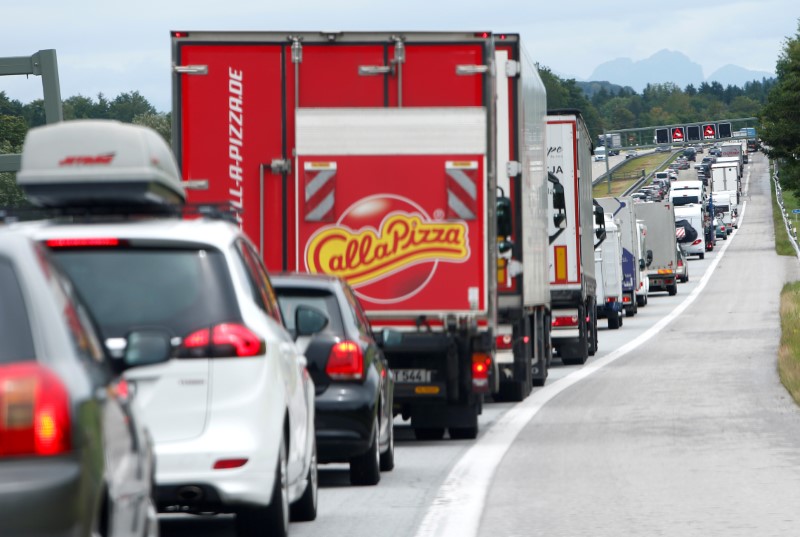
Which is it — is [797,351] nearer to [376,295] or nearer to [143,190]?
[376,295]

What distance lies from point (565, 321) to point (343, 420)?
54.2ft

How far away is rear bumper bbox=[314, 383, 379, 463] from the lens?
38.1 feet

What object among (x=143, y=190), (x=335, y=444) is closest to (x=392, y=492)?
(x=335, y=444)

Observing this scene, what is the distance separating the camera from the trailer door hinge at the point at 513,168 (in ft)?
58.5

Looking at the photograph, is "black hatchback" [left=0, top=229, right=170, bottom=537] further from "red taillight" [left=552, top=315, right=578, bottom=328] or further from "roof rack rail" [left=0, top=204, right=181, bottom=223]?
"red taillight" [left=552, top=315, right=578, bottom=328]

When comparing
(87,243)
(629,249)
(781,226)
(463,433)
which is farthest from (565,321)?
(781,226)

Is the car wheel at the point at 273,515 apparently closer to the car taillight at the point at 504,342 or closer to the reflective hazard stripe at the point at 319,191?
the reflective hazard stripe at the point at 319,191

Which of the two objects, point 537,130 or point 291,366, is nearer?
point 291,366

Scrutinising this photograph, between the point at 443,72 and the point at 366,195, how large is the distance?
1270 millimetres

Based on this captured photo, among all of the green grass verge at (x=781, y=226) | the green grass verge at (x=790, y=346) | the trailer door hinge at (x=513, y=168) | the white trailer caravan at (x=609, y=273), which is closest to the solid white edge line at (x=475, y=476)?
the trailer door hinge at (x=513, y=168)

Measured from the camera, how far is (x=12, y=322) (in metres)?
4.93

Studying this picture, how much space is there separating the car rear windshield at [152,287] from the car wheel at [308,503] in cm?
216

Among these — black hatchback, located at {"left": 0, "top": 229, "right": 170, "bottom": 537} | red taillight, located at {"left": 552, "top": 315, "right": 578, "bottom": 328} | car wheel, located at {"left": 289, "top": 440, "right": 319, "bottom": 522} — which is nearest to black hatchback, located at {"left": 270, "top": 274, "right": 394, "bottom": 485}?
car wheel, located at {"left": 289, "top": 440, "right": 319, "bottom": 522}

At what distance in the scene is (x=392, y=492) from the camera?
11.7m
